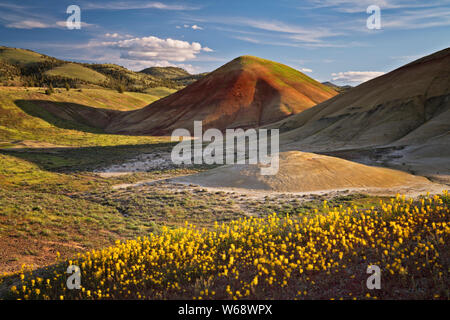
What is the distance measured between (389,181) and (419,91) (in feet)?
90.4

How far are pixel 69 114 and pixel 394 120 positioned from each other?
66452 millimetres

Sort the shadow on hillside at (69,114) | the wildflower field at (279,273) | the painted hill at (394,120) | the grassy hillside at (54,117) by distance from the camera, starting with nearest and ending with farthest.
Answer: the wildflower field at (279,273) < the painted hill at (394,120) < the grassy hillside at (54,117) < the shadow on hillside at (69,114)

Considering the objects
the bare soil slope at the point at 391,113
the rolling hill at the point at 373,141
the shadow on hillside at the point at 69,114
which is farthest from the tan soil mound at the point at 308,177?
the shadow on hillside at the point at 69,114

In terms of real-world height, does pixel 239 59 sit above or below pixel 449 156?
above

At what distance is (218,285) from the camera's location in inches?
188

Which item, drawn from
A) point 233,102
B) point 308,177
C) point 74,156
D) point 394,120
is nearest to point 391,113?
point 394,120

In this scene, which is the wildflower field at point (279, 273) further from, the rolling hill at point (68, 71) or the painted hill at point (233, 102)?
the rolling hill at point (68, 71)

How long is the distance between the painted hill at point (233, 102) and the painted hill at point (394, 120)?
1904cm

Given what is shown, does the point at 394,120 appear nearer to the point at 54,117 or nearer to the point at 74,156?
the point at 74,156

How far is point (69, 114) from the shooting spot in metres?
69.6

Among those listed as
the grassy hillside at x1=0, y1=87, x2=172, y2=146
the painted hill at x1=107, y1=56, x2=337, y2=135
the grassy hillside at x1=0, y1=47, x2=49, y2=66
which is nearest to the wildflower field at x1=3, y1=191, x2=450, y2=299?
the grassy hillside at x1=0, y1=87, x2=172, y2=146

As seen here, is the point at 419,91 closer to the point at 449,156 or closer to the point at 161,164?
the point at 449,156

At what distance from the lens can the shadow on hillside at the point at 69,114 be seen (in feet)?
205

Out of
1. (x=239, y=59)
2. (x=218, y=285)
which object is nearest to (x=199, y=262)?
(x=218, y=285)
